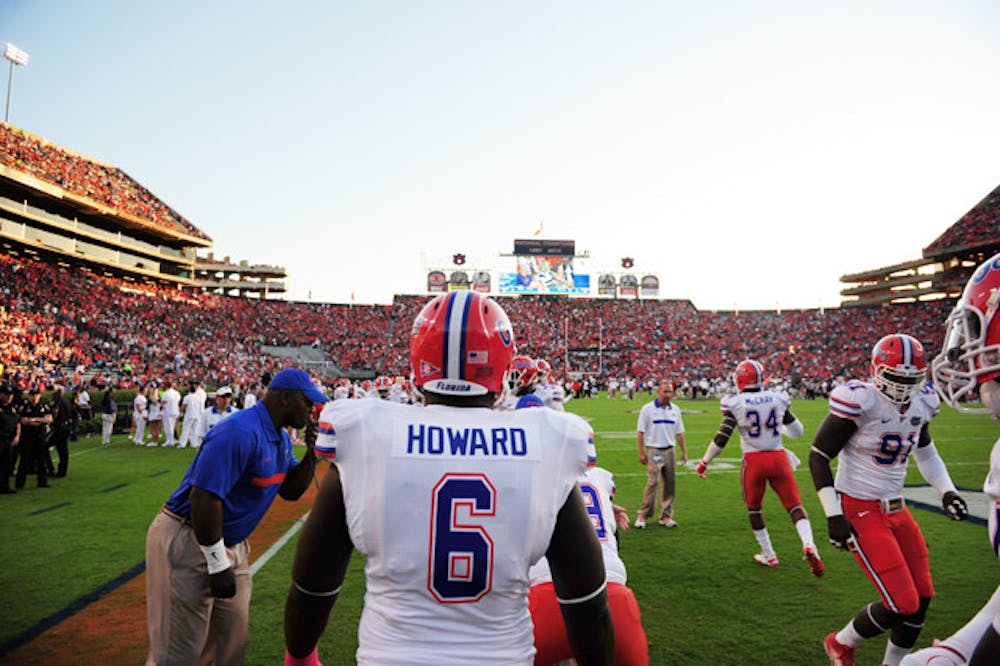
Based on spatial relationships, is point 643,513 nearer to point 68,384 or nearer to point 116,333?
point 68,384

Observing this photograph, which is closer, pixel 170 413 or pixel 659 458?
pixel 659 458

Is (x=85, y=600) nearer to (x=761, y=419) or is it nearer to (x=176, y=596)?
(x=176, y=596)

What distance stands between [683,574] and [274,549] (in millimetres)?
5053

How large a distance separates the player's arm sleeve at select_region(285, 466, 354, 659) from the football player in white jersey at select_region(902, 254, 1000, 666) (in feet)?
6.42

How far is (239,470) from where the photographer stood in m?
3.53

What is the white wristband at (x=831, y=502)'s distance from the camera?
4.48 meters

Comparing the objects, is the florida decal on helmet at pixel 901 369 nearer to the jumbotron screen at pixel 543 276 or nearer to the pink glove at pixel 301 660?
the pink glove at pixel 301 660

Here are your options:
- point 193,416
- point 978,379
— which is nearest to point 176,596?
point 978,379

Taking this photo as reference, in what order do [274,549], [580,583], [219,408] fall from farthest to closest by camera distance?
[219,408], [274,549], [580,583]

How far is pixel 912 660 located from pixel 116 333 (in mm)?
44568

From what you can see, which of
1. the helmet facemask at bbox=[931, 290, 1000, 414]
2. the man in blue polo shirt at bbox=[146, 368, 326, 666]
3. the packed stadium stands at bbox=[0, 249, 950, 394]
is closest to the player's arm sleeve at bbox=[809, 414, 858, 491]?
the helmet facemask at bbox=[931, 290, 1000, 414]

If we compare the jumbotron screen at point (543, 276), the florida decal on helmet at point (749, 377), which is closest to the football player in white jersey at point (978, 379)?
the florida decal on helmet at point (749, 377)

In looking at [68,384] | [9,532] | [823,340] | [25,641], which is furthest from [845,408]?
[823,340]

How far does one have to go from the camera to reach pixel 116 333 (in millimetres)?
38312
